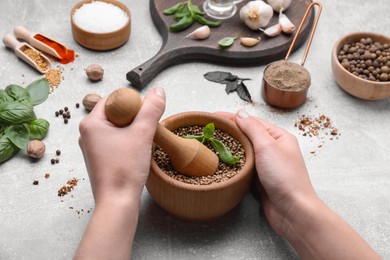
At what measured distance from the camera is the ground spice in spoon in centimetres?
177

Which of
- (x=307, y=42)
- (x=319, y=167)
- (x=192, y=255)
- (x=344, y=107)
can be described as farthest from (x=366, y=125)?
(x=192, y=255)

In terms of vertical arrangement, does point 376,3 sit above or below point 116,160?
below

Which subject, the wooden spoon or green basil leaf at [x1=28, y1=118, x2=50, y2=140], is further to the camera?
the wooden spoon

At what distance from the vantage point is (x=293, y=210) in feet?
4.45

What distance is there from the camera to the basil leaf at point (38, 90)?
1769mm

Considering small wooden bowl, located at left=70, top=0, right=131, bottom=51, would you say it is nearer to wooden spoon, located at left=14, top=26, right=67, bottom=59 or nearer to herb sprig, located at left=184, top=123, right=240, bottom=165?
wooden spoon, located at left=14, top=26, right=67, bottom=59

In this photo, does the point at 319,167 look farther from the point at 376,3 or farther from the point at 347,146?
the point at 376,3

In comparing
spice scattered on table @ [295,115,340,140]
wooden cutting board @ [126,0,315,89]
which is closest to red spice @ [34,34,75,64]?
wooden cutting board @ [126,0,315,89]

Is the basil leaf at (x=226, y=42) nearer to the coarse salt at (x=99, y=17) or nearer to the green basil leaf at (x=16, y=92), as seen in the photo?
the coarse salt at (x=99, y=17)

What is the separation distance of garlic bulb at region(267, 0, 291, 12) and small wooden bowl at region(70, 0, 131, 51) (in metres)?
0.45

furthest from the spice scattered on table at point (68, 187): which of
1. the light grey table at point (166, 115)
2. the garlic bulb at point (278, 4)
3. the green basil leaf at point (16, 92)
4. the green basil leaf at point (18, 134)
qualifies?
the garlic bulb at point (278, 4)

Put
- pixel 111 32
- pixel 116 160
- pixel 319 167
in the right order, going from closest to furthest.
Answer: pixel 116 160, pixel 319 167, pixel 111 32

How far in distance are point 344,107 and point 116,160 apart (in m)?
0.84

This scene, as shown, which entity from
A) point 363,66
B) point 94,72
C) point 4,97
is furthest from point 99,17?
point 363,66
